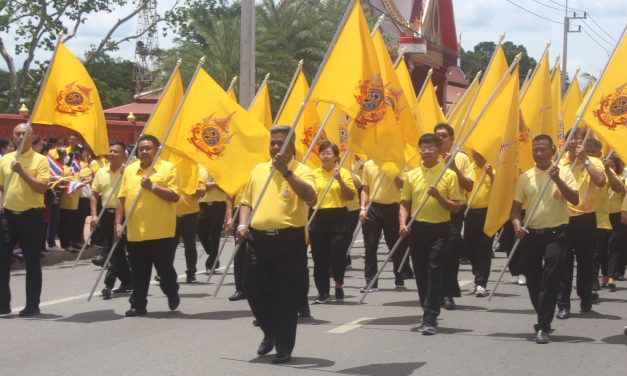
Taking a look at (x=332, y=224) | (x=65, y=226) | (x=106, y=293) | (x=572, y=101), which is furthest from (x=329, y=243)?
(x=572, y=101)

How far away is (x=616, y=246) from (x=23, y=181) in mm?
7150

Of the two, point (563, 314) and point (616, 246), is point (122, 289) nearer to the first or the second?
point (563, 314)

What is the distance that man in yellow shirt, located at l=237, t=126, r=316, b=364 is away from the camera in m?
7.76

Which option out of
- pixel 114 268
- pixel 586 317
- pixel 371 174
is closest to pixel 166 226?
pixel 114 268

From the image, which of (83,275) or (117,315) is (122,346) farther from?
(83,275)

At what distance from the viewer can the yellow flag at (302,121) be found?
1428 centimetres

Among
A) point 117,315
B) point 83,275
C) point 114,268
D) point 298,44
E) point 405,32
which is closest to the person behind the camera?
point 117,315

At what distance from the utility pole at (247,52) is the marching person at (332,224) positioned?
8822 millimetres

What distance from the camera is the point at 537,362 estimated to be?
7.84 meters

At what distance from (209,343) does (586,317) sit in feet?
12.9

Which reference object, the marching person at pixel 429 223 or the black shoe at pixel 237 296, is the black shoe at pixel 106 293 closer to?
the black shoe at pixel 237 296

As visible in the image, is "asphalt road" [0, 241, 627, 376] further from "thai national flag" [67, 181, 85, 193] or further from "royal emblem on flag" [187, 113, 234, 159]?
"thai national flag" [67, 181, 85, 193]

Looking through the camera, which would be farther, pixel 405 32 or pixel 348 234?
pixel 405 32

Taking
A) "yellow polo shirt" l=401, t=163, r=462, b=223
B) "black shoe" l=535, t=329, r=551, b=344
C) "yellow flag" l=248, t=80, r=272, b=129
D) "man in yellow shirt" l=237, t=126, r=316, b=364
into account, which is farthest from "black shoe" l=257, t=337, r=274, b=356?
"yellow flag" l=248, t=80, r=272, b=129
